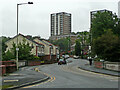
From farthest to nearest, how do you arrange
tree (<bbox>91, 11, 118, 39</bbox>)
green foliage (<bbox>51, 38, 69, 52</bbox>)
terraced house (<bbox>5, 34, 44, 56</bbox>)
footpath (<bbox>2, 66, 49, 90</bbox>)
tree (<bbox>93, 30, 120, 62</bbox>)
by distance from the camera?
1. green foliage (<bbox>51, 38, 69, 52</bbox>)
2. terraced house (<bbox>5, 34, 44, 56</bbox>)
3. tree (<bbox>91, 11, 118, 39</bbox>)
4. tree (<bbox>93, 30, 120, 62</bbox>)
5. footpath (<bbox>2, 66, 49, 90</bbox>)

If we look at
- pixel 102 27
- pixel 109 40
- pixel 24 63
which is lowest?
pixel 24 63

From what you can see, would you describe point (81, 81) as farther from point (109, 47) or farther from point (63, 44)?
point (63, 44)

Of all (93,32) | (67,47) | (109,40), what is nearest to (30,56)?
(93,32)

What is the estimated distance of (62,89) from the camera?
13.5 m

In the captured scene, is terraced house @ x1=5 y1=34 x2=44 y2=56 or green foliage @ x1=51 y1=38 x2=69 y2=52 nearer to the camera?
terraced house @ x1=5 y1=34 x2=44 y2=56

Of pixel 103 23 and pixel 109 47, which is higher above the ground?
pixel 103 23

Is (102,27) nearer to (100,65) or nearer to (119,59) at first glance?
(100,65)

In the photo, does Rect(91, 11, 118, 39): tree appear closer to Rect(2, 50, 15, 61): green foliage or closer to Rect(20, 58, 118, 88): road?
Rect(2, 50, 15, 61): green foliage

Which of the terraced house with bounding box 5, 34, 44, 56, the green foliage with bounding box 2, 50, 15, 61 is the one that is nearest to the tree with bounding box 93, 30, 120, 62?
the green foliage with bounding box 2, 50, 15, 61

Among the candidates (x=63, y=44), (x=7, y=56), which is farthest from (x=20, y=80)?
(x=63, y=44)

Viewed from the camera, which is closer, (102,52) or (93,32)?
(102,52)

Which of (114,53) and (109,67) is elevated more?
(114,53)

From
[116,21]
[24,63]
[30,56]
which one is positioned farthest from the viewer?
[116,21]

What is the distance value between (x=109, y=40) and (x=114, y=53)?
211cm
